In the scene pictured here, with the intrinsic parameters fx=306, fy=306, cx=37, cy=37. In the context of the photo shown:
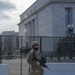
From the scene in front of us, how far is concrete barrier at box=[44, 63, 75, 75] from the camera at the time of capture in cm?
1341

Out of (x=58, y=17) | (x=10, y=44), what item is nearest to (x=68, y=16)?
(x=58, y=17)

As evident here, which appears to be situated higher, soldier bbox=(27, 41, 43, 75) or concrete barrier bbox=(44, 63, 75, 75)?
soldier bbox=(27, 41, 43, 75)

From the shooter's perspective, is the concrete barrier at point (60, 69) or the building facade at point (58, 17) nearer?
the concrete barrier at point (60, 69)

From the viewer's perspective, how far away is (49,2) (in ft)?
227

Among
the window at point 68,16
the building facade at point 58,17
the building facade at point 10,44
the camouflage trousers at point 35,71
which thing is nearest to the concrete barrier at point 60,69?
the camouflage trousers at point 35,71

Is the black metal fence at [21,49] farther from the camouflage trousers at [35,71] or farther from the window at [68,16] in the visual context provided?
the window at [68,16]

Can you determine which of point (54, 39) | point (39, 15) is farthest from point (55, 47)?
point (39, 15)

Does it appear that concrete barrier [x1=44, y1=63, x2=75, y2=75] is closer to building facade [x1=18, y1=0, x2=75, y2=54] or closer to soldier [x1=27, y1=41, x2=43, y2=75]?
soldier [x1=27, y1=41, x2=43, y2=75]

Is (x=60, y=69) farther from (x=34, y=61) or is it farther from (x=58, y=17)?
(x=58, y=17)

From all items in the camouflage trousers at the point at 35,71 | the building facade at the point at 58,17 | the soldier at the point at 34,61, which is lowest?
the camouflage trousers at the point at 35,71

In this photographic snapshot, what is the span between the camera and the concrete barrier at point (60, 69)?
44.0 feet

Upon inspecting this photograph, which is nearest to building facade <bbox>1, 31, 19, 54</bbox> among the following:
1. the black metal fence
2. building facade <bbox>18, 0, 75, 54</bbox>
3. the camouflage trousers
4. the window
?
the black metal fence

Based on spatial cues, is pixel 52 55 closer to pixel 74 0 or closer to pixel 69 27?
pixel 69 27

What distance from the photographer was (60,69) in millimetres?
13609
